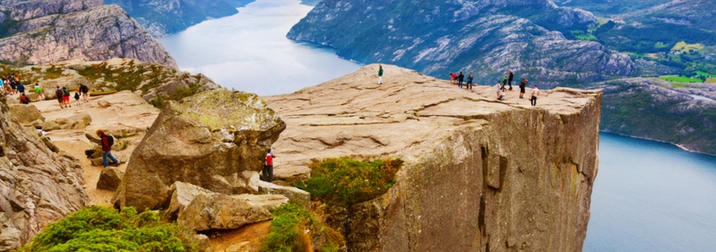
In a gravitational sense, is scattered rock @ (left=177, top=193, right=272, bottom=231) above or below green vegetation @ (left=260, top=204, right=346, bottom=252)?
above

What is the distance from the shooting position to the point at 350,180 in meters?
15.8

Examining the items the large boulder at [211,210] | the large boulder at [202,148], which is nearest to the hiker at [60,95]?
the large boulder at [202,148]

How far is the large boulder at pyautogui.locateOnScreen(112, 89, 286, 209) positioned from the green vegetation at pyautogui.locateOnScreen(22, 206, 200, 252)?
3423 millimetres

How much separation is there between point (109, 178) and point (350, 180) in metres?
9.67

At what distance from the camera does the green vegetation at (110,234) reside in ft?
28.7

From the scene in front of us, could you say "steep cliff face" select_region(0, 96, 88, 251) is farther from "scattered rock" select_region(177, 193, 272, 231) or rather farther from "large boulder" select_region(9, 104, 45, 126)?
"large boulder" select_region(9, 104, 45, 126)

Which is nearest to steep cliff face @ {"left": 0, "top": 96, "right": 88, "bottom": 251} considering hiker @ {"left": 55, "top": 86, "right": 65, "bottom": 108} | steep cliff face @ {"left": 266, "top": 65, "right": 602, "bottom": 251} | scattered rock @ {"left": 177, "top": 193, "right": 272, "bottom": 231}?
scattered rock @ {"left": 177, "top": 193, "right": 272, "bottom": 231}

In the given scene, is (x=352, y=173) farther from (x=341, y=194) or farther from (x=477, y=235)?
(x=477, y=235)

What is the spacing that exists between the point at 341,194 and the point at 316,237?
2875 mm

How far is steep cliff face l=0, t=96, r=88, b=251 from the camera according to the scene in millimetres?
11523

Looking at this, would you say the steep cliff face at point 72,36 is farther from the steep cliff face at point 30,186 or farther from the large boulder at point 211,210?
the large boulder at point 211,210

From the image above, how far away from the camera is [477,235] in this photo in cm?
2203

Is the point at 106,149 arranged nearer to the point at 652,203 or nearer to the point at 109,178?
the point at 109,178

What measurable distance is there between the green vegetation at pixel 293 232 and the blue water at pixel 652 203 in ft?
226
